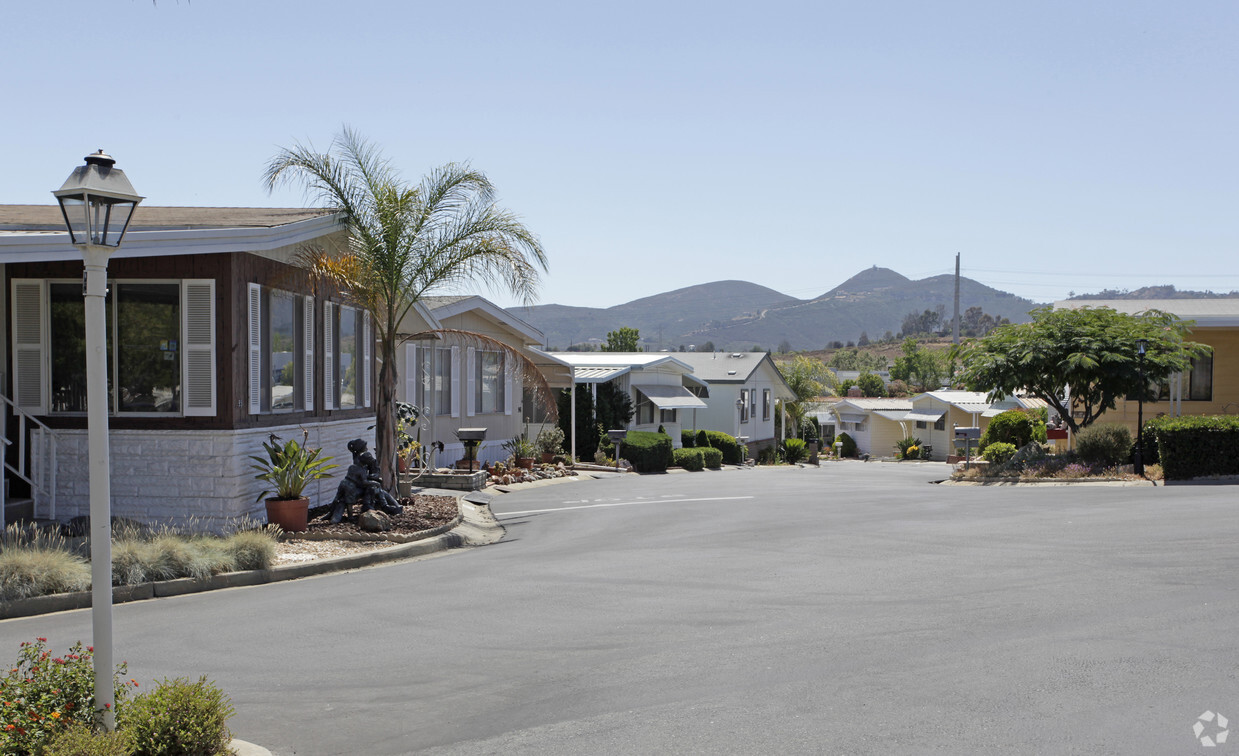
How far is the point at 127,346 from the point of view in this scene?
1219cm

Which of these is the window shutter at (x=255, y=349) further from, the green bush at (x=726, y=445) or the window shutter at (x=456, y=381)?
the green bush at (x=726, y=445)

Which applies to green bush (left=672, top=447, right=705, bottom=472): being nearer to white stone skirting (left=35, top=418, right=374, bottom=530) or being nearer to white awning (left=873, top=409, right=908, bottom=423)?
white stone skirting (left=35, top=418, right=374, bottom=530)

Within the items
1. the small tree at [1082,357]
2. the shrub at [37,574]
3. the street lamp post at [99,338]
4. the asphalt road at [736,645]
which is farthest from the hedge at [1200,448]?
the street lamp post at [99,338]

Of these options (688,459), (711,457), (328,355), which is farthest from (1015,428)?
(328,355)

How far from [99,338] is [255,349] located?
25.8 ft

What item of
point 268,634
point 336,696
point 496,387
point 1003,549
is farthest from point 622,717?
point 496,387

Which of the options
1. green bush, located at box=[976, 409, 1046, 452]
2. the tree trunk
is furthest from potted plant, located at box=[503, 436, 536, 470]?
green bush, located at box=[976, 409, 1046, 452]

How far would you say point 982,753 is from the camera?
5.14 metres

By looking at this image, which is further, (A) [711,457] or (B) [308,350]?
(A) [711,457]

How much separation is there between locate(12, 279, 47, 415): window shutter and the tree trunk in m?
4.29

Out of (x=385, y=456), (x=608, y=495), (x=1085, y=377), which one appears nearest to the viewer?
(x=385, y=456)

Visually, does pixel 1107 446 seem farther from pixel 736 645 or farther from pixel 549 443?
pixel 736 645

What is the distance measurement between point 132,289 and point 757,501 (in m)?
11.4

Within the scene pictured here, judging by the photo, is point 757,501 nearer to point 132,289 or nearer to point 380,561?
point 380,561
